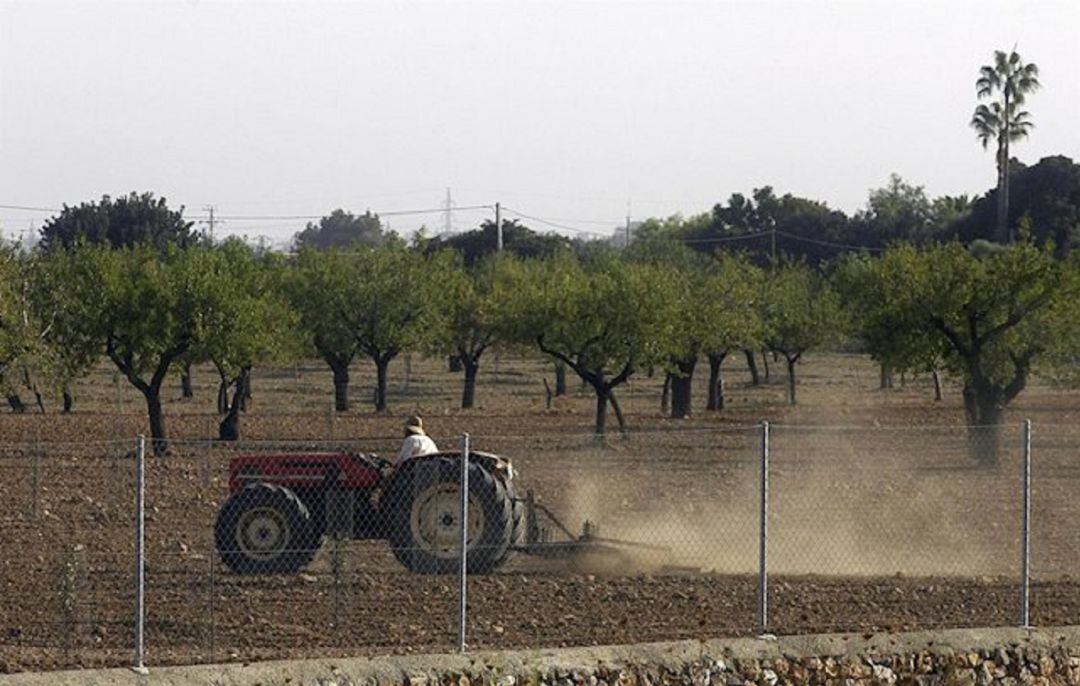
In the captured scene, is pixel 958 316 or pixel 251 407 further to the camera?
pixel 251 407

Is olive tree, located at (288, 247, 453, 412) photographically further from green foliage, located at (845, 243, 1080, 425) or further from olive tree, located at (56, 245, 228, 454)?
green foliage, located at (845, 243, 1080, 425)

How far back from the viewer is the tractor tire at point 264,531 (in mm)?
17328

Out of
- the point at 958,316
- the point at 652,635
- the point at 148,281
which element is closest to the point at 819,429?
the point at 958,316

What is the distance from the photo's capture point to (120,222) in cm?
9181

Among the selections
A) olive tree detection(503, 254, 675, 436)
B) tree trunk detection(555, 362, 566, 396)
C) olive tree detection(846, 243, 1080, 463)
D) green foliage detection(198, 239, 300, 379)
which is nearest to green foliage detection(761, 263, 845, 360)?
tree trunk detection(555, 362, 566, 396)

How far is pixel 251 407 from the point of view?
49.9m

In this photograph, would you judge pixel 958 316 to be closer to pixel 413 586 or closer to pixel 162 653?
pixel 413 586

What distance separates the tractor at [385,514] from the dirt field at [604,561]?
0.89 ft

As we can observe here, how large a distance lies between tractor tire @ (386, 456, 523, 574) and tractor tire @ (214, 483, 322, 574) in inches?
34.0

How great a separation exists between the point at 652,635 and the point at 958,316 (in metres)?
23.4

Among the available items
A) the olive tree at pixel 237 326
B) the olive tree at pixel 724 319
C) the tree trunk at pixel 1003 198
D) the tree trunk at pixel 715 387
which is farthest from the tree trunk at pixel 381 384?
the tree trunk at pixel 1003 198

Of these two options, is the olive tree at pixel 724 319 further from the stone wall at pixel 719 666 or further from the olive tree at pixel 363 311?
the stone wall at pixel 719 666

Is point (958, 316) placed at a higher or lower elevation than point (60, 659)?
higher

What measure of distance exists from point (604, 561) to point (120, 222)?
254ft
